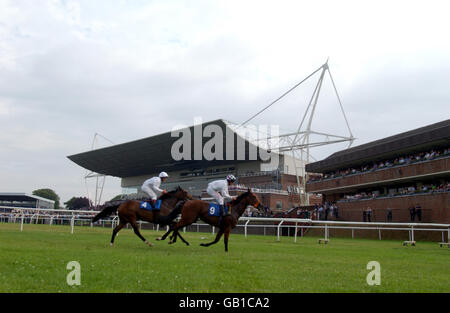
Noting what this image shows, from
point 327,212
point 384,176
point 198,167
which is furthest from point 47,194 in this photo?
point 384,176

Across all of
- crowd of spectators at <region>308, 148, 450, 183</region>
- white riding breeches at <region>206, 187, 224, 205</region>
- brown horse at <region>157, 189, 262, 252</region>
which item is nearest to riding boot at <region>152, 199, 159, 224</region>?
brown horse at <region>157, 189, 262, 252</region>

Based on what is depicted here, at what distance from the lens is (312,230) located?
31625 millimetres

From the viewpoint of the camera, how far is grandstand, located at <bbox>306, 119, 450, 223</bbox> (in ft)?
89.5

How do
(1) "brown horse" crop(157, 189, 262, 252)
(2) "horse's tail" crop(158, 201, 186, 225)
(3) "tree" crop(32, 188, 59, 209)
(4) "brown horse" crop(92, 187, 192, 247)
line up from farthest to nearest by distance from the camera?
(3) "tree" crop(32, 188, 59, 209), (4) "brown horse" crop(92, 187, 192, 247), (2) "horse's tail" crop(158, 201, 186, 225), (1) "brown horse" crop(157, 189, 262, 252)

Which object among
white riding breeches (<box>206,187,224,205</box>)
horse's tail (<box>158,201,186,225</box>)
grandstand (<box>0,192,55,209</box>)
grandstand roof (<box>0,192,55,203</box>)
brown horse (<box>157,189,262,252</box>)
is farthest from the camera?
grandstand (<box>0,192,55,209</box>)

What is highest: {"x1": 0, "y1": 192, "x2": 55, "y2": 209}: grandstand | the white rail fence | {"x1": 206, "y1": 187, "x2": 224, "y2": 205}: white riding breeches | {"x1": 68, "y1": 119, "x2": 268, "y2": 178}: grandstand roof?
{"x1": 68, "y1": 119, "x2": 268, "y2": 178}: grandstand roof

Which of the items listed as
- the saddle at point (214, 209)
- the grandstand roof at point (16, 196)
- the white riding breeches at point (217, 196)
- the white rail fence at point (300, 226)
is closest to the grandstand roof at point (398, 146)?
the white rail fence at point (300, 226)

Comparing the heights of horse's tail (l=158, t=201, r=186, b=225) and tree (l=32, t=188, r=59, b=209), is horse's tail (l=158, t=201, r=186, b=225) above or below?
below

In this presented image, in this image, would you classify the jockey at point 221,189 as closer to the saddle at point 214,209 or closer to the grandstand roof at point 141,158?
the saddle at point 214,209

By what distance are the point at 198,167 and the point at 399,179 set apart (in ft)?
158

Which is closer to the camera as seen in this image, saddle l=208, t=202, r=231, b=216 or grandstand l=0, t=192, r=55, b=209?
saddle l=208, t=202, r=231, b=216

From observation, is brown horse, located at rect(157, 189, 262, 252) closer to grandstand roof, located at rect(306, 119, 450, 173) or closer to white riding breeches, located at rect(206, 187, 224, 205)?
→ white riding breeches, located at rect(206, 187, 224, 205)

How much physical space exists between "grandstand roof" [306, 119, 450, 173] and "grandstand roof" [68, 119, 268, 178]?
748 inches
